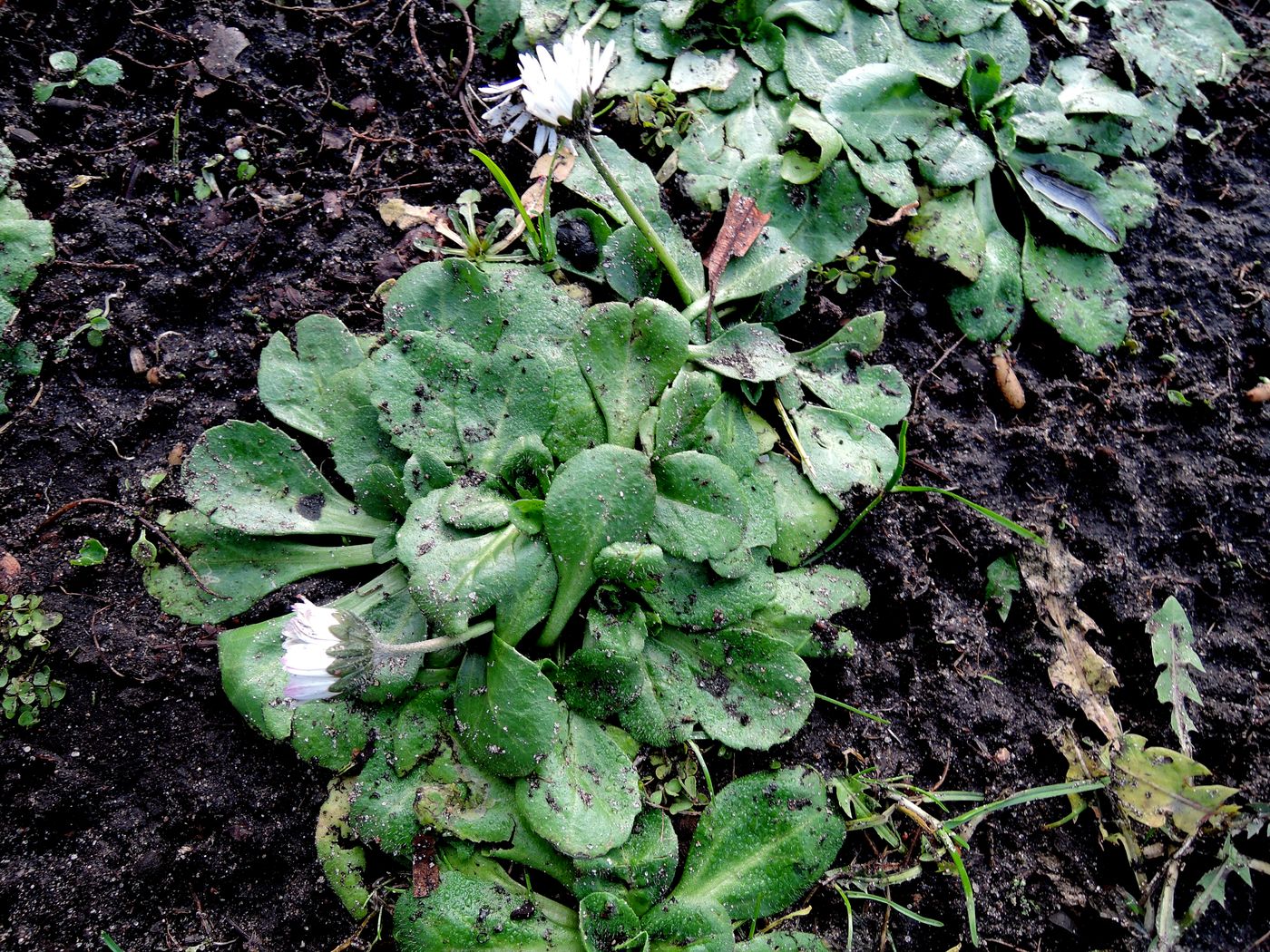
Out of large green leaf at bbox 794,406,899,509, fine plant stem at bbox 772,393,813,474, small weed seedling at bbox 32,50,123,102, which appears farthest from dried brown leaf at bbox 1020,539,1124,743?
small weed seedling at bbox 32,50,123,102

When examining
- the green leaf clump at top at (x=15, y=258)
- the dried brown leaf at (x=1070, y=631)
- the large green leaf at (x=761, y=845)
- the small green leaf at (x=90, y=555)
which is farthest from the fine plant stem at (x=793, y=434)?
the green leaf clump at top at (x=15, y=258)

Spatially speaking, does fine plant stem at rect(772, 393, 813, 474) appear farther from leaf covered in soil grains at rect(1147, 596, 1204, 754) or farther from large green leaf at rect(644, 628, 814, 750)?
leaf covered in soil grains at rect(1147, 596, 1204, 754)

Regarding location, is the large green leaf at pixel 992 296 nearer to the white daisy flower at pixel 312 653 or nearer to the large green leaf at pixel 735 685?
the large green leaf at pixel 735 685

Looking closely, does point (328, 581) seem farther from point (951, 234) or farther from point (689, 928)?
point (951, 234)

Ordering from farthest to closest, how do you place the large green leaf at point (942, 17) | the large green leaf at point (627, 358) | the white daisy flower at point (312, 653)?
the large green leaf at point (942, 17), the large green leaf at point (627, 358), the white daisy flower at point (312, 653)

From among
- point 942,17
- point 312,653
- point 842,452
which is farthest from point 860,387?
point 312,653

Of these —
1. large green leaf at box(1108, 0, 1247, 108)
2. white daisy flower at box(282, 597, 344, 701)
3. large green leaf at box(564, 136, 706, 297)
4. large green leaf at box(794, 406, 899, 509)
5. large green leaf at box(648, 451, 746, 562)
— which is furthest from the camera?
large green leaf at box(1108, 0, 1247, 108)
